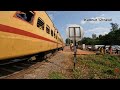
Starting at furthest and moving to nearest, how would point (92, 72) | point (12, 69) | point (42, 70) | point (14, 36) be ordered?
point (92, 72) → point (42, 70) → point (12, 69) → point (14, 36)

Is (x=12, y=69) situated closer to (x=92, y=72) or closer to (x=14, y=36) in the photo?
(x=14, y=36)

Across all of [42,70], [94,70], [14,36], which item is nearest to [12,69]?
[42,70]

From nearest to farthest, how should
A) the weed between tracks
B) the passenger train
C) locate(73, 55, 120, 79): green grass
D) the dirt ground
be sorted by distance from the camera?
the passenger train → the dirt ground → the weed between tracks → locate(73, 55, 120, 79): green grass

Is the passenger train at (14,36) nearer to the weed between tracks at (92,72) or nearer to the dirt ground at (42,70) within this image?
the dirt ground at (42,70)

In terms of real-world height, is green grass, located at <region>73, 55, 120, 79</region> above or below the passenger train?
below

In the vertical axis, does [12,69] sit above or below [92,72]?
above

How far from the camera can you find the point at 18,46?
285 inches

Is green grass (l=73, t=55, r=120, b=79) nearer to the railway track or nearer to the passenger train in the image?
the railway track

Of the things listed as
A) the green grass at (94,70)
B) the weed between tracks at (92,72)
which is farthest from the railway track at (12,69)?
the green grass at (94,70)

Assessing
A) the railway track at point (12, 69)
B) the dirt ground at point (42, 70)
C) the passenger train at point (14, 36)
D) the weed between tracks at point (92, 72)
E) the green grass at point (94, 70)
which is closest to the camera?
the passenger train at point (14, 36)

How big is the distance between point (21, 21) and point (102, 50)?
88.5ft

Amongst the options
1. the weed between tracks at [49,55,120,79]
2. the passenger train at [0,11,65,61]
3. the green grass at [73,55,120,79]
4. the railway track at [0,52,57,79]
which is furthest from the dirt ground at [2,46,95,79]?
the passenger train at [0,11,65,61]
